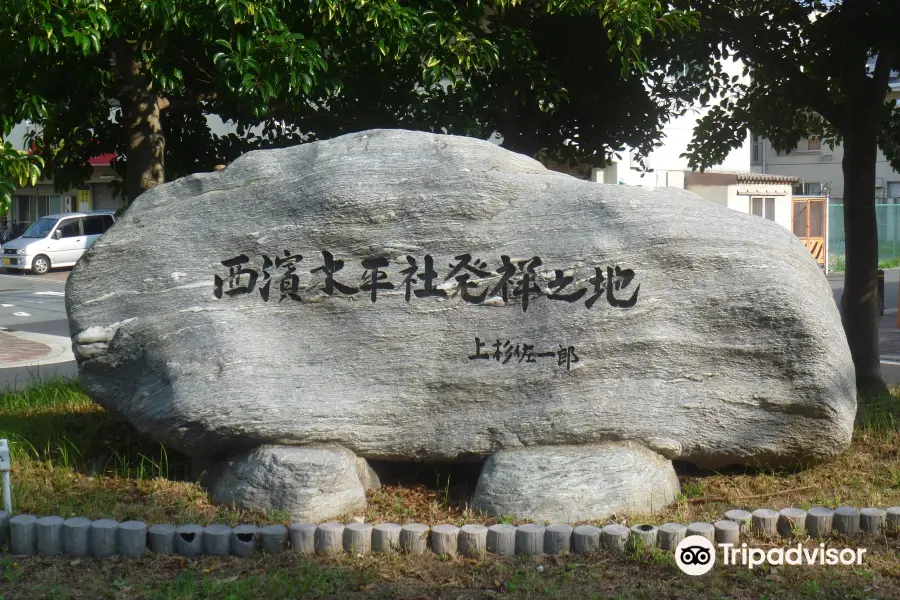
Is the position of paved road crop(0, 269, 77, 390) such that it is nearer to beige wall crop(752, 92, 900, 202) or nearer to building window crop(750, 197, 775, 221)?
building window crop(750, 197, 775, 221)

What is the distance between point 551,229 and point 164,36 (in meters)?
3.32

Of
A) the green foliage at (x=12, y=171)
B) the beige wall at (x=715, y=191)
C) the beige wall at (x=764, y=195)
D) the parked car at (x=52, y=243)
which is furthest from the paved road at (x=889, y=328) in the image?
the parked car at (x=52, y=243)

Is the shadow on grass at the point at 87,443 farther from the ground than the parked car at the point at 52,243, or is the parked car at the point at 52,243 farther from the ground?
the parked car at the point at 52,243

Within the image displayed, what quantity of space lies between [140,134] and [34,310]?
11.5 meters

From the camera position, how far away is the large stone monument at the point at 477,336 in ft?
17.6

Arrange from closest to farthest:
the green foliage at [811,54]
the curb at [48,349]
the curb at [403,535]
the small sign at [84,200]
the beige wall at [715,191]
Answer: the curb at [403,535]
the green foliage at [811,54]
the curb at [48,349]
the beige wall at [715,191]
the small sign at [84,200]

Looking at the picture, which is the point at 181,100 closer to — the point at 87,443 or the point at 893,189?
the point at 87,443

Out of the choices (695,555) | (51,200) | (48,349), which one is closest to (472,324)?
(695,555)

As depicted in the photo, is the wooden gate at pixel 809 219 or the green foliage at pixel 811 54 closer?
the green foliage at pixel 811 54

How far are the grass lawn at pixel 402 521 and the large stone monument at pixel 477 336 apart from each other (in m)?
0.25

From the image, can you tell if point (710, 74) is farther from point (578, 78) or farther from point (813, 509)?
point (813, 509)

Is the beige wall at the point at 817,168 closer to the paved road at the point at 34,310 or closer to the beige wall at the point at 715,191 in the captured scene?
the beige wall at the point at 715,191

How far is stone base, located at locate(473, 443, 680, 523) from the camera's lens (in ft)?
17.0

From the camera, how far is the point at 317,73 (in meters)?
6.92
